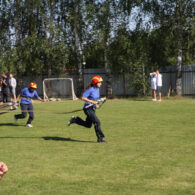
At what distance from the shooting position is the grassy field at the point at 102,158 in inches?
254

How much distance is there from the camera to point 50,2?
1172 inches

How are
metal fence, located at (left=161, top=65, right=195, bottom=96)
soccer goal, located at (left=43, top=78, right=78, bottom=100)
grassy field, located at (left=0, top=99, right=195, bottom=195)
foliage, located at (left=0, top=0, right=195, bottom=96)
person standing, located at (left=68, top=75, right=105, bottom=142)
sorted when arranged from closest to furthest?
1. grassy field, located at (left=0, top=99, right=195, bottom=195)
2. person standing, located at (left=68, top=75, right=105, bottom=142)
3. foliage, located at (left=0, top=0, right=195, bottom=96)
4. metal fence, located at (left=161, top=65, right=195, bottom=96)
5. soccer goal, located at (left=43, top=78, right=78, bottom=100)

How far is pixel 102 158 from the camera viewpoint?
28.2ft

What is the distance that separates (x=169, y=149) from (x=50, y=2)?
73.7 ft

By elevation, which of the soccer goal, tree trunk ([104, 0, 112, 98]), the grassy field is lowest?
the grassy field

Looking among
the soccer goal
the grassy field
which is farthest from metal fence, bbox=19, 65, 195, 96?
the grassy field

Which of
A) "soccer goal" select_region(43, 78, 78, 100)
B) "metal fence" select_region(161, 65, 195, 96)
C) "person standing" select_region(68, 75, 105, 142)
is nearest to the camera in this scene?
"person standing" select_region(68, 75, 105, 142)

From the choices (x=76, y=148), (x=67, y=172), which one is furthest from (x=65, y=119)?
(x=67, y=172)

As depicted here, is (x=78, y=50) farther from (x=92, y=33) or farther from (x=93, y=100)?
(x=93, y=100)

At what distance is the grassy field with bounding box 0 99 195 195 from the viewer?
6.45m

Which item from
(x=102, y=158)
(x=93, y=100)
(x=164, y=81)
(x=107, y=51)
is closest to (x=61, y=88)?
(x=107, y=51)

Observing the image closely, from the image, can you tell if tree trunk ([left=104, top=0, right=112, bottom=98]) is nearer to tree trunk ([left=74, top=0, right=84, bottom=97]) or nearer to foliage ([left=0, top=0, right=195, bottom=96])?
foliage ([left=0, top=0, right=195, bottom=96])

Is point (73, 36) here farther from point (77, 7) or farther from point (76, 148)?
point (76, 148)

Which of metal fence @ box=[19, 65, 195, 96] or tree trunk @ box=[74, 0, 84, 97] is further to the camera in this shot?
metal fence @ box=[19, 65, 195, 96]
